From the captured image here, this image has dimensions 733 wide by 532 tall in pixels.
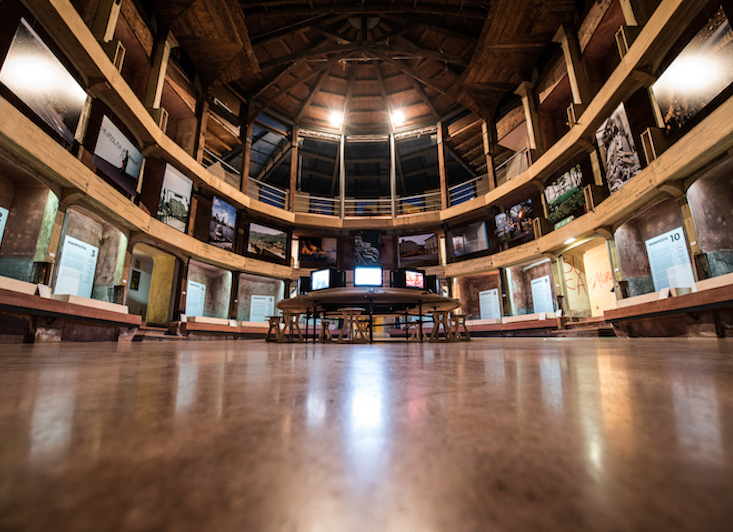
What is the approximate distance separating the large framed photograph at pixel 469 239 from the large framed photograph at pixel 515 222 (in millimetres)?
657

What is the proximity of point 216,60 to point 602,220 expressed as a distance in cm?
1161

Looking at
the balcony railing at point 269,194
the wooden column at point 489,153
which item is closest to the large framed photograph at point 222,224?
the balcony railing at point 269,194

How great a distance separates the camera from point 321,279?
8484 millimetres

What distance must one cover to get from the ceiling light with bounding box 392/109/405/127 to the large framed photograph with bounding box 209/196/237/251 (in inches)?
310

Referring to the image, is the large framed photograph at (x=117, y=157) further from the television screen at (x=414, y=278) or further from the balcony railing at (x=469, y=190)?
the balcony railing at (x=469, y=190)

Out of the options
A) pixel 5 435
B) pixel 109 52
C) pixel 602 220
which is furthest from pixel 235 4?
pixel 5 435

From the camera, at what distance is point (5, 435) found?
0.33 m

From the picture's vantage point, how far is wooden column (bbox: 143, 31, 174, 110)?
8.53 meters

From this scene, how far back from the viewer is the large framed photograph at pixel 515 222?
11.0 m

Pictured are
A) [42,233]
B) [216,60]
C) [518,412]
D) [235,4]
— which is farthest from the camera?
[216,60]

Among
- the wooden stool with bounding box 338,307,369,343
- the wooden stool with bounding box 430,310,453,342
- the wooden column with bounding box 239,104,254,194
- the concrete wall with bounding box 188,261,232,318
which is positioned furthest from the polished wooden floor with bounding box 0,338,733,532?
the wooden column with bounding box 239,104,254,194

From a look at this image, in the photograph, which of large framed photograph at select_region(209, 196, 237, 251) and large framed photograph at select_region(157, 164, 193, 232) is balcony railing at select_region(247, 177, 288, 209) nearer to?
large framed photograph at select_region(209, 196, 237, 251)

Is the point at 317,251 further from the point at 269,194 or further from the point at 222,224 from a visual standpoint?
the point at 222,224

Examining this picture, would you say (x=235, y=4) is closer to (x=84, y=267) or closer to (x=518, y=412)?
(x=84, y=267)
